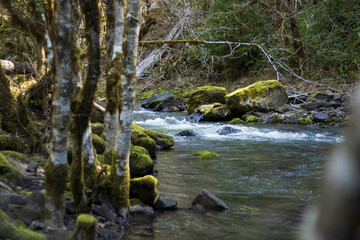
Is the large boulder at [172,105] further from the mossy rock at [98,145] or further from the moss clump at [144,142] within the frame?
the mossy rock at [98,145]

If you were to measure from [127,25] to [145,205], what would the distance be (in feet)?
10.1

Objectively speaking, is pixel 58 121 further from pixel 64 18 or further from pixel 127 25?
pixel 127 25

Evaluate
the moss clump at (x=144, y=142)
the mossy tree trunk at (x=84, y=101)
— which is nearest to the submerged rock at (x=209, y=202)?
the mossy tree trunk at (x=84, y=101)

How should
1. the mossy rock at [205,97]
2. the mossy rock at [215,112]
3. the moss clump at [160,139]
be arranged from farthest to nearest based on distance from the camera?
the mossy rock at [205,97]
the mossy rock at [215,112]
the moss clump at [160,139]

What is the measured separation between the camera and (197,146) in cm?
1370

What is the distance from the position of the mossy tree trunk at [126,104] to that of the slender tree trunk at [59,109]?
1316 millimetres

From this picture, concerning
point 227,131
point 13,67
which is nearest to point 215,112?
point 227,131

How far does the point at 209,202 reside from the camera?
6879mm

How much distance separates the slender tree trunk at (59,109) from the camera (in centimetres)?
444

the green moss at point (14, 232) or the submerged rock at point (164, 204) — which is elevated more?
the green moss at point (14, 232)

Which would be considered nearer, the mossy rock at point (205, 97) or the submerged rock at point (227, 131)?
the submerged rock at point (227, 131)

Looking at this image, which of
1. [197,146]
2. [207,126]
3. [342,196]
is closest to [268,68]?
[207,126]

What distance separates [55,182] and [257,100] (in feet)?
55.4

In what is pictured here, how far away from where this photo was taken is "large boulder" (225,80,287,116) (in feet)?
67.5
